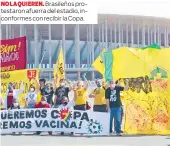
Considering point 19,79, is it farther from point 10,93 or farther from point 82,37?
point 82,37

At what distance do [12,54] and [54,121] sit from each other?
8.12ft

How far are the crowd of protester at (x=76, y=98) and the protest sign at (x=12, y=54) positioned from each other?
1.83 ft

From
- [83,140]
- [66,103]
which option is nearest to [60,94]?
[66,103]

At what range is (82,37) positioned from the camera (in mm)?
59906

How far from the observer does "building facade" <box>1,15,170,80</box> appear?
169ft

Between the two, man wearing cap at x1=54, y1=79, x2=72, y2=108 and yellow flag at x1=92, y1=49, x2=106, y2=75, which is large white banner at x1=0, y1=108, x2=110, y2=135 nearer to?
man wearing cap at x1=54, y1=79, x2=72, y2=108

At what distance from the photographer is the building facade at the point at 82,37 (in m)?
51.5

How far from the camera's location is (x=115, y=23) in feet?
189

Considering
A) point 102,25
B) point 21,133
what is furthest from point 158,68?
point 102,25

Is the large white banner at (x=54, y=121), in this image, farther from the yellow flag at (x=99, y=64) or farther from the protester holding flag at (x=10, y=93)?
the yellow flag at (x=99, y=64)

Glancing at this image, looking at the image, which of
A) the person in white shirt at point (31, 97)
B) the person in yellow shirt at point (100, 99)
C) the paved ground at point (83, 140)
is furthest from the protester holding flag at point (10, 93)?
the person in yellow shirt at point (100, 99)

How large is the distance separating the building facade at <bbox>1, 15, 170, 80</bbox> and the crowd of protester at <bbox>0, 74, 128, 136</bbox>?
118 feet

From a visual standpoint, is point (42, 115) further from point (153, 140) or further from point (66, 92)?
point (153, 140)

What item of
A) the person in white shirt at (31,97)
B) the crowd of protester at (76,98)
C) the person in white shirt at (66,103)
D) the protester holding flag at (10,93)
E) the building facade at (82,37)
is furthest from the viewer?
the building facade at (82,37)
